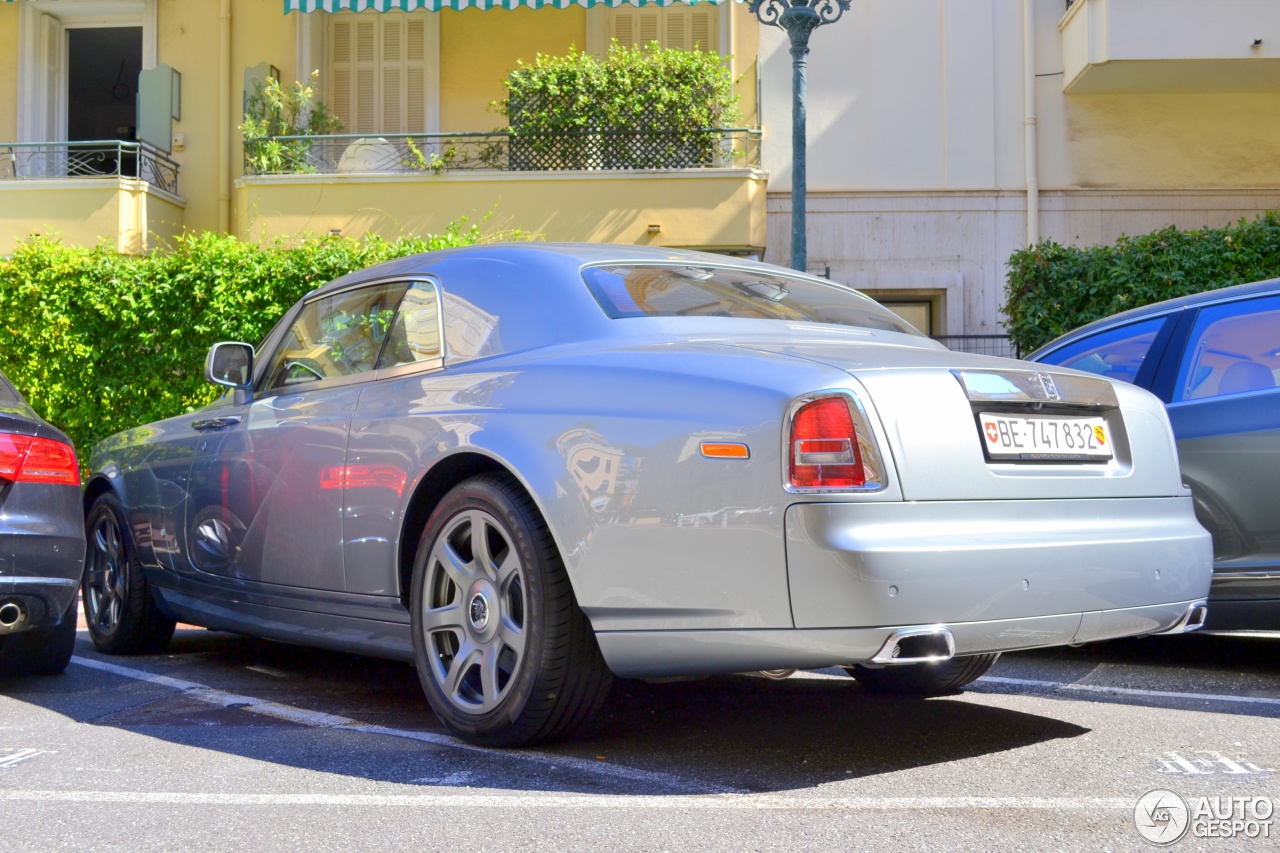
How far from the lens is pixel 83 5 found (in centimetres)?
1773

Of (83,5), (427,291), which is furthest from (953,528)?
(83,5)

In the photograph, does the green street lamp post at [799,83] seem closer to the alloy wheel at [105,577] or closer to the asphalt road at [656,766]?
the asphalt road at [656,766]

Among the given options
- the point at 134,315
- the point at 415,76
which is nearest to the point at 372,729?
the point at 134,315

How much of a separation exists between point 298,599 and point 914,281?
12.3 metres

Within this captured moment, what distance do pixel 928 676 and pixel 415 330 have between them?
2162mm

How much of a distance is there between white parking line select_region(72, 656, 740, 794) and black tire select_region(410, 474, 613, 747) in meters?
0.08

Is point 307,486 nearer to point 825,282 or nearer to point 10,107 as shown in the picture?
point 825,282

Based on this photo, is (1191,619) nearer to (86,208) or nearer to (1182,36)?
(1182,36)

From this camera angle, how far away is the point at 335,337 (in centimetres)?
534

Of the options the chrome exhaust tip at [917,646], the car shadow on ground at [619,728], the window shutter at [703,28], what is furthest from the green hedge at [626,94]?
the chrome exhaust tip at [917,646]

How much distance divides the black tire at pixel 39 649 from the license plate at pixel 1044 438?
387 cm

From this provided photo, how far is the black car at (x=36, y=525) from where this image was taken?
16.8ft

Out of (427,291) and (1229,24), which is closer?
(427,291)

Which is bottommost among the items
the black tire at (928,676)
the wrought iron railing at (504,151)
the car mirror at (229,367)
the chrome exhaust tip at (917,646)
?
the black tire at (928,676)
